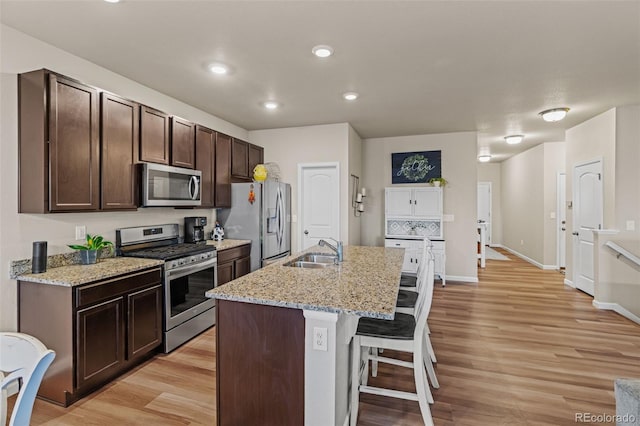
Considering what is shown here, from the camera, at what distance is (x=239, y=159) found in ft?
15.4

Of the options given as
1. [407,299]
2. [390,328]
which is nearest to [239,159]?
[407,299]

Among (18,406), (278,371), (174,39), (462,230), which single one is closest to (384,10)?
(174,39)

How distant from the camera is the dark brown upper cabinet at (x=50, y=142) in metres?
2.27

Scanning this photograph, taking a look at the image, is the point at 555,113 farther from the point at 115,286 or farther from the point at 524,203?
the point at 115,286

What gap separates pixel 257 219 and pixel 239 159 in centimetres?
102

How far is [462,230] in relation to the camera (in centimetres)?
569

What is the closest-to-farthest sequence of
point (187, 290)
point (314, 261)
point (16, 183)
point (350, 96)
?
1. point (16, 183)
2. point (314, 261)
3. point (187, 290)
4. point (350, 96)

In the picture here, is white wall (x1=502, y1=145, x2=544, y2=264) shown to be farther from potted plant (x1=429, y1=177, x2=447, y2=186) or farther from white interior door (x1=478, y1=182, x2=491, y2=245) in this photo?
potted plant (x1=429, y1=177, x2=447, y2=186)

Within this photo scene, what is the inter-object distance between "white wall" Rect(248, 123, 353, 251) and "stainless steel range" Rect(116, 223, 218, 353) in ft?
6.36

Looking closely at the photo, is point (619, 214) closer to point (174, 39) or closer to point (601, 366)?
point (601, 366)

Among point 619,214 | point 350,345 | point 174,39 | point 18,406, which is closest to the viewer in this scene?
point 18,406

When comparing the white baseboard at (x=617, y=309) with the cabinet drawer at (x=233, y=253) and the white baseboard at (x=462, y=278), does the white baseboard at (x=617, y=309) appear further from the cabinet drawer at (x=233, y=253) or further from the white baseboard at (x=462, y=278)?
the cabinet drawer at (x=233, y=253)

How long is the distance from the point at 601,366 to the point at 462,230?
3.12 meters

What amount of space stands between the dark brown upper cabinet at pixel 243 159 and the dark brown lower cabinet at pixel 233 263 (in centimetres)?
108
